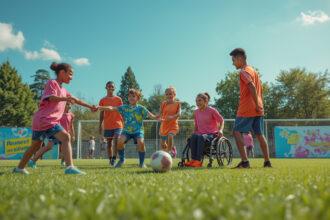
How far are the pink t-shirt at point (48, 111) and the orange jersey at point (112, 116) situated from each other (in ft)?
12.6

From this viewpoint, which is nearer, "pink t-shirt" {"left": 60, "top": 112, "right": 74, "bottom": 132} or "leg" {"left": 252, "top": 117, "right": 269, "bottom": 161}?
"leg" {"left": 252, "top": 117, "right": 269, "bottom": 161}

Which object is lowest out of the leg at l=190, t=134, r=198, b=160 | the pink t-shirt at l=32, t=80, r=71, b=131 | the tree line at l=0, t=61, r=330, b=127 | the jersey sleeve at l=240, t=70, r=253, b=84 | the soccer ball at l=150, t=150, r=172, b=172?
the soccer ball at l=150, t=150, r=172, b=172

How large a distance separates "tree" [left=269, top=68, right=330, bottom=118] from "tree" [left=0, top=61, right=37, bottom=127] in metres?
34.0

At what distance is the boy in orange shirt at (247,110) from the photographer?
678 cm

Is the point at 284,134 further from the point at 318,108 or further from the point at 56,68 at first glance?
the point at 318,108

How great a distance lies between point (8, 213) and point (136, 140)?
6.10 meters

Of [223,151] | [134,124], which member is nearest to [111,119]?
[134,124]

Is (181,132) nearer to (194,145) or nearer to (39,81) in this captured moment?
(194,145)

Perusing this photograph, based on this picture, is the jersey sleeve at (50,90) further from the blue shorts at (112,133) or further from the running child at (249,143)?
the running child at (249,143)

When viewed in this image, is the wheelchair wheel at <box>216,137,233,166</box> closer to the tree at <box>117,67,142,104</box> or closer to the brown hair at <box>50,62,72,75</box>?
the brown hair at <box>50,62,72,75</box>

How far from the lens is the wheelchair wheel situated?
7.82 m

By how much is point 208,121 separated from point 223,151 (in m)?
0.83

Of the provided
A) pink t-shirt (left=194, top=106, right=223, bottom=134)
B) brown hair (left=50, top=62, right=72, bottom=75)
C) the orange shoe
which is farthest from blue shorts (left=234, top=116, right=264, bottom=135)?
brown hair (left=50, top=62, right=72, bottom=75)

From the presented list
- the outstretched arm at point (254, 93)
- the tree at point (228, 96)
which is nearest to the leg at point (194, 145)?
the outstretched arm at point (254, 93)
